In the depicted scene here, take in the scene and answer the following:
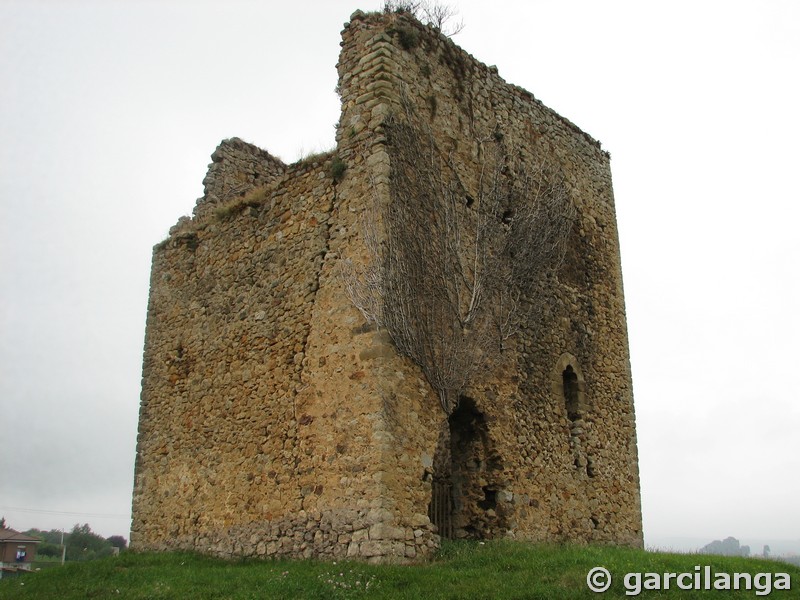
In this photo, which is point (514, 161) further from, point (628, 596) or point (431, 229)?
point (628, 596)

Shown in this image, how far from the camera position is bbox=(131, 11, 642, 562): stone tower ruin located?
9.70 m

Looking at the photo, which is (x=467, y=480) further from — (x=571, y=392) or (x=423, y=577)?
(x=571, y=392)

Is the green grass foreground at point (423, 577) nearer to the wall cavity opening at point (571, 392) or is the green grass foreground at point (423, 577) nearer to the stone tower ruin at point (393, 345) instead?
the stone tower ruin at point (393, 345)

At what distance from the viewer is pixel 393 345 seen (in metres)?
9.65

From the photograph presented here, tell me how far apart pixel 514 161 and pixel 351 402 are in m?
5.33

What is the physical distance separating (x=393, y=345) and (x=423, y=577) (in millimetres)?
2727

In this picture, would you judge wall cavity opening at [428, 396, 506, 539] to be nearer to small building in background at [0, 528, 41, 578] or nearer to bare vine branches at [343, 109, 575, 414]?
bare vine branches at [343, 109, 575, 414]

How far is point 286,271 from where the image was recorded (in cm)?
1130

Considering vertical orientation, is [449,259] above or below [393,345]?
above

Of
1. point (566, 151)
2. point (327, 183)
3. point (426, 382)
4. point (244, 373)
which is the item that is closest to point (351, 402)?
point (426, 382)

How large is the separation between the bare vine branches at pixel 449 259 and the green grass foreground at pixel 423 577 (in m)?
2.09

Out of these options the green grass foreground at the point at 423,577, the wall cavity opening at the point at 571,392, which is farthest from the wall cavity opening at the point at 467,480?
the wall cavity opening at the point at 571,392

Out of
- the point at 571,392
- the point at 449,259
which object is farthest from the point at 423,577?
the point at 571,392

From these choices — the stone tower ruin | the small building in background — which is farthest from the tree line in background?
the stone tower ruin
